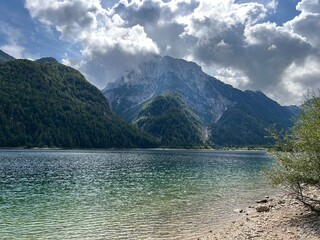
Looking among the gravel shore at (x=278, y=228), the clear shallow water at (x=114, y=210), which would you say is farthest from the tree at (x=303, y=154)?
the clear shallow water at (x=114, y=210)

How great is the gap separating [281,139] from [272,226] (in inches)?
340

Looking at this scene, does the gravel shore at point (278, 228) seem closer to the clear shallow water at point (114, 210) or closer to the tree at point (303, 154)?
the tree at point (303, 154)

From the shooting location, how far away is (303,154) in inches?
1099

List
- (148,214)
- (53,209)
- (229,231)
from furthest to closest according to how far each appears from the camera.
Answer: (53,209) → (148,214) → (229,231)

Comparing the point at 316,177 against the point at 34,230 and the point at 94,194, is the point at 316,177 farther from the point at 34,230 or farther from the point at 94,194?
the point at 94,194

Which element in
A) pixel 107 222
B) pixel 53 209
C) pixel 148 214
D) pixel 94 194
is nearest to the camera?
pixel 107 222

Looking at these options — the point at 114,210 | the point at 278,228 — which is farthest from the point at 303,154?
the point at 114,210

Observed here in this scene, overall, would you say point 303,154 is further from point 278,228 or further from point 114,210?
point 114,210

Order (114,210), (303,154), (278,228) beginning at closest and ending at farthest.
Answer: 1. (278,228)
2. (303,154)
3. (114,210)

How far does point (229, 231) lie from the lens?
28.8 meters

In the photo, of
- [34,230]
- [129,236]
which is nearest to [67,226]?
[34,230]

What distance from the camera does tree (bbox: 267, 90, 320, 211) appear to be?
2626cm

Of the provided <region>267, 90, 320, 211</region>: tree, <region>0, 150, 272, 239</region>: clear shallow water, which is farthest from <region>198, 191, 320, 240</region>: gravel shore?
<region>0, 150, 272, 239</region>: clear shallow water

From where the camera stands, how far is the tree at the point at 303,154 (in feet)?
86.1
